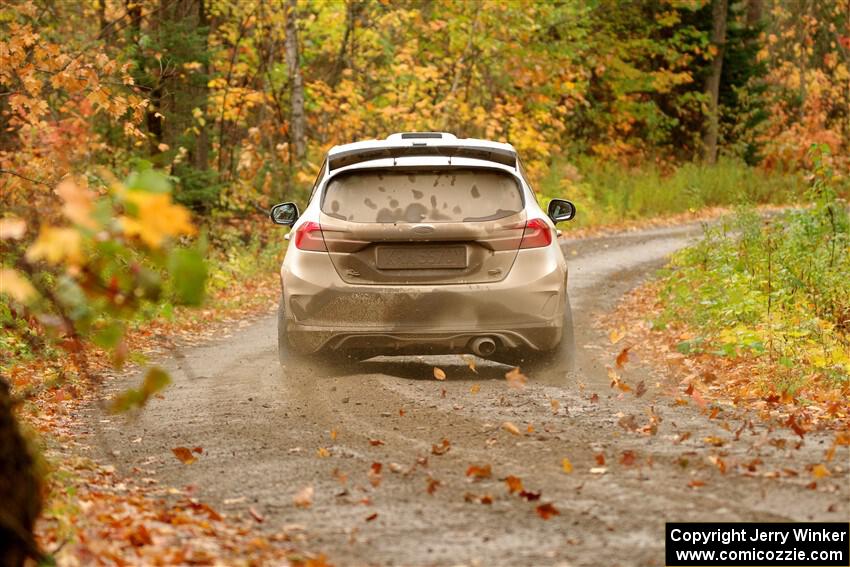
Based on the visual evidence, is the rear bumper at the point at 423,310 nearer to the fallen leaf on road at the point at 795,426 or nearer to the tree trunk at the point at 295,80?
the fallen leaf on road at the point at 795,426

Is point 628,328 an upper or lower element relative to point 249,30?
lower

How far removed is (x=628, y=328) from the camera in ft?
45.0

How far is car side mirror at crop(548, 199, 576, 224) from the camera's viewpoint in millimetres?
9891

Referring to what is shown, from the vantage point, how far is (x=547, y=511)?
18.0ft

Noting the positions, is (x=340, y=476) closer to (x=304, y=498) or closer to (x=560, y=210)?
(x=304, y=498)

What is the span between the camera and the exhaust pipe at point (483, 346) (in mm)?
8773

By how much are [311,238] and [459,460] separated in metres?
2.73

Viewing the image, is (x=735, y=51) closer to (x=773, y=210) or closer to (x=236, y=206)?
(x=773, y=210)

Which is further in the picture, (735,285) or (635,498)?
(735,285)

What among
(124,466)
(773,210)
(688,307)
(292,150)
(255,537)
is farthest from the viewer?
(773,210)

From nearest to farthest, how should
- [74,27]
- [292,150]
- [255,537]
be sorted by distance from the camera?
[255,537]
[292,150]
[74,27]

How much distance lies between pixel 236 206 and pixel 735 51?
21009mm

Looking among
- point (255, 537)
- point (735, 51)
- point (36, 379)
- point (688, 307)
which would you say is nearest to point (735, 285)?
point (688, 307)

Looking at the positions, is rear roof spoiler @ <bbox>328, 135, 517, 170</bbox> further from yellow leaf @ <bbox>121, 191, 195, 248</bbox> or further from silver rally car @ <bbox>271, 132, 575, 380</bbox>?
yellow leaf @ <bbox>121, 191, 195, 248</bbox>
